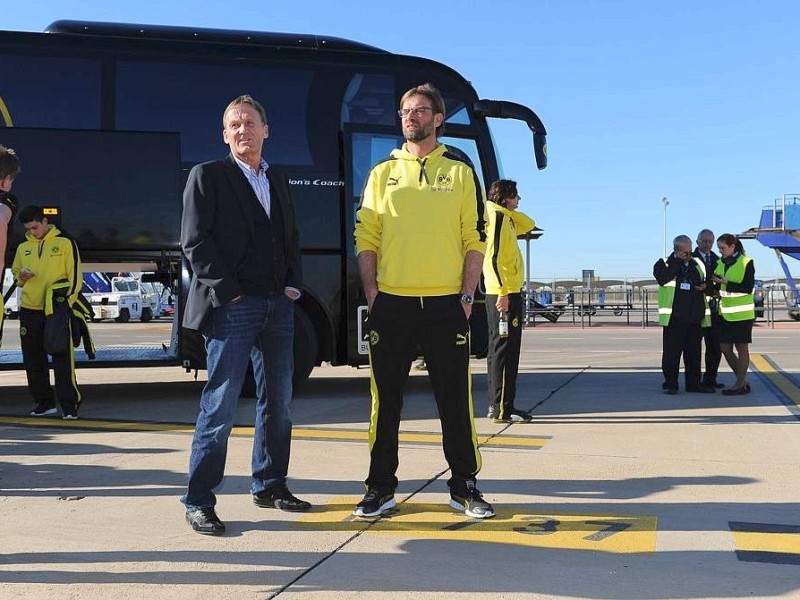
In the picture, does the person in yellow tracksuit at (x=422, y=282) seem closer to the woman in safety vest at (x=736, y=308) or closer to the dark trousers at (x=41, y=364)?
the dark trousers at (x=41, y=364)

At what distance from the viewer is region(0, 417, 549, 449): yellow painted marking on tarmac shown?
20.6ft

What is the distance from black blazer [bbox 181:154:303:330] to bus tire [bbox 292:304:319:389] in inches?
178

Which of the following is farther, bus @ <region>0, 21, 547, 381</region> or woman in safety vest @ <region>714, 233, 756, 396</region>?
woman in safety vest @ <region>714, 233, 756, 396</region>

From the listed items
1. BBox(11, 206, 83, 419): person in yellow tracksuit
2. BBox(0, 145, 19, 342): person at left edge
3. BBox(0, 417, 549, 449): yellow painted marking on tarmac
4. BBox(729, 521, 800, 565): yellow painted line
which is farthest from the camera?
BBox(11, 206, 83, 419): person in yellow tracksuit

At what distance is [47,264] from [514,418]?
4151mm

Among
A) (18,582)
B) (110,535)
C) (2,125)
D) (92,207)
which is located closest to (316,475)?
(110,535)

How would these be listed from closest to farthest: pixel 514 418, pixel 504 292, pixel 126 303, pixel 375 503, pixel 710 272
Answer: pixel 375 503 → pixel 504 292 → pixel 514 418 → pixel 710 272 → pixel 126 303

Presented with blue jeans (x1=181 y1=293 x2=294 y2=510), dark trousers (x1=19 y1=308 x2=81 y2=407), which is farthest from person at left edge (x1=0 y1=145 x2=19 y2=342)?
Answer: dark trousers (x1=19 y1=308 x2=81 y2=407)

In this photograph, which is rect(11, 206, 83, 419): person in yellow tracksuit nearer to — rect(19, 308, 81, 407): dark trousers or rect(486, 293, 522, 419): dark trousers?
rect(19, 308, 81, 407): dark trousers

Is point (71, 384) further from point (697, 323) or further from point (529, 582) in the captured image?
point (697, 323)

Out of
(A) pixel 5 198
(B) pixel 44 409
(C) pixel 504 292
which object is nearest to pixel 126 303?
(B) pixel 44 409

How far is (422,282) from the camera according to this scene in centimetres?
421

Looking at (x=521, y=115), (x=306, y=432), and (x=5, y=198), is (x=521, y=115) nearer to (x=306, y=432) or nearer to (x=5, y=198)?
(x=306, y=432)

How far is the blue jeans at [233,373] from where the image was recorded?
400 cm
